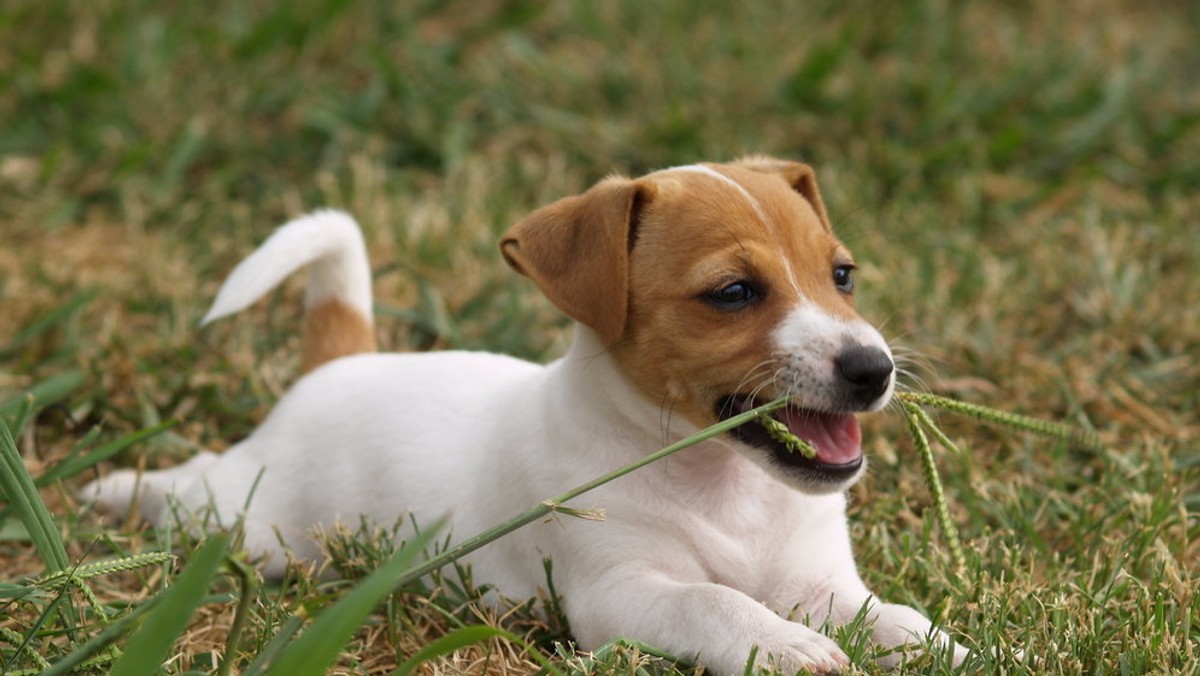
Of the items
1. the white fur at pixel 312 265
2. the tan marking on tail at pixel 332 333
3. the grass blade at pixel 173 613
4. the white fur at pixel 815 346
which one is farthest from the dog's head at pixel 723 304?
the tan marking on tail at pixel 332 333

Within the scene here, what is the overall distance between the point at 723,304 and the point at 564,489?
1.98 feet

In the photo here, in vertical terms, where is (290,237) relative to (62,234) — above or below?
above

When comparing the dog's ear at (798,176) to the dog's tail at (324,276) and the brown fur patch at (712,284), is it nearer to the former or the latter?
the brown fur patch at (712,284)

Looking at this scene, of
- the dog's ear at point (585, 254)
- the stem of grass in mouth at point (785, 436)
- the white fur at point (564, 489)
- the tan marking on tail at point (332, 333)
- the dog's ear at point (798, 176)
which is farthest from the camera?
the tan marking on tail at point (332, 333)

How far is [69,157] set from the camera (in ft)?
22.8

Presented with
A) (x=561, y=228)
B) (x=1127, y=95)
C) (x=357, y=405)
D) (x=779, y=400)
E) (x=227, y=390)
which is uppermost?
(x=561, y=228)

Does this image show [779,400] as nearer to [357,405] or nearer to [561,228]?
[561,228]

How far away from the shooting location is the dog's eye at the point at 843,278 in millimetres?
3627

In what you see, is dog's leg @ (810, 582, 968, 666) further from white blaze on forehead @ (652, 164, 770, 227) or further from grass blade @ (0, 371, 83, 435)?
grass blade @ (0, 371, 83, 435)

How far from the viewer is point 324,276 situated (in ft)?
15.1

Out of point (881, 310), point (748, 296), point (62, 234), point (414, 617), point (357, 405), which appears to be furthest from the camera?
point (62, 234)

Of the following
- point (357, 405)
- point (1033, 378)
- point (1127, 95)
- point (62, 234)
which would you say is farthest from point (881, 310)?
point (62, 234)

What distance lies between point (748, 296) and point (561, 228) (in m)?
0.48

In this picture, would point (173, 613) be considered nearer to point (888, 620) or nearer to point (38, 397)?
point (888, 620)
